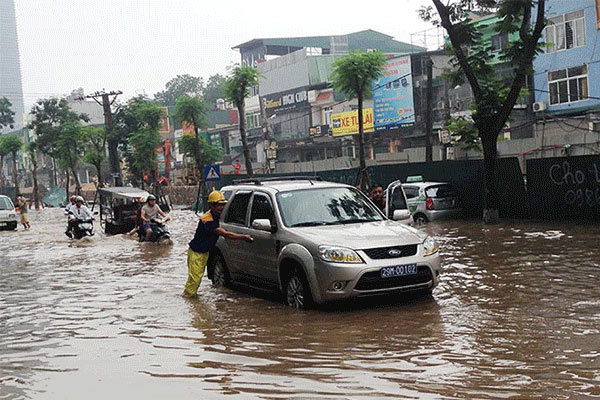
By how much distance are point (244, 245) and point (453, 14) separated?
1329cm

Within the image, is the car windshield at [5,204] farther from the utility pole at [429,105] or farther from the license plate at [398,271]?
the license plate at [398,271]

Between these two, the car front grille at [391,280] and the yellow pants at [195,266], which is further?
the yellow pants at [195,266]

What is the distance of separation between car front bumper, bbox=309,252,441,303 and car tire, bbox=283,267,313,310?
212 millimetres

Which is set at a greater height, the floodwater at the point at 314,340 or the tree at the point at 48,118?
the tree at the point at 48,118

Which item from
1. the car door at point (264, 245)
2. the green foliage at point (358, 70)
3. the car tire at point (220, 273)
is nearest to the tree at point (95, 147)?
the green foliage at point (358, 70)

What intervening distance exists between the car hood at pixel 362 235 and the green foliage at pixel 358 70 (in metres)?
24.5

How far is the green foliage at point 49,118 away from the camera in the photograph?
236 feet

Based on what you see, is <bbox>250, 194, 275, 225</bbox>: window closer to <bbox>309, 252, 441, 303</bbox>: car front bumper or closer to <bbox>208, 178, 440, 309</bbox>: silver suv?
<bbox>208, 178, 440, 309</bbox>: silver suv

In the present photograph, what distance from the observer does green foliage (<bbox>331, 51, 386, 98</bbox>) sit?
1325 inches

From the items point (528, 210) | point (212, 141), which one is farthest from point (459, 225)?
point (212, 141)

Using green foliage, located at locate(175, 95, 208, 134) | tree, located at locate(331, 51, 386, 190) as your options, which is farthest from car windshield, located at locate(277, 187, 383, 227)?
green foliage, located at locate(175, 95, 208, 134)

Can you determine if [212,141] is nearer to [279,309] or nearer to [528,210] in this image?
→ [528,210]

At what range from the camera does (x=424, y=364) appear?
6562mm

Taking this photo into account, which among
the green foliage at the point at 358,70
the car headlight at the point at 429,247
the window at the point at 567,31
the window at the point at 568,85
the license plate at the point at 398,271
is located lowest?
the license plate at the point at 398,271
